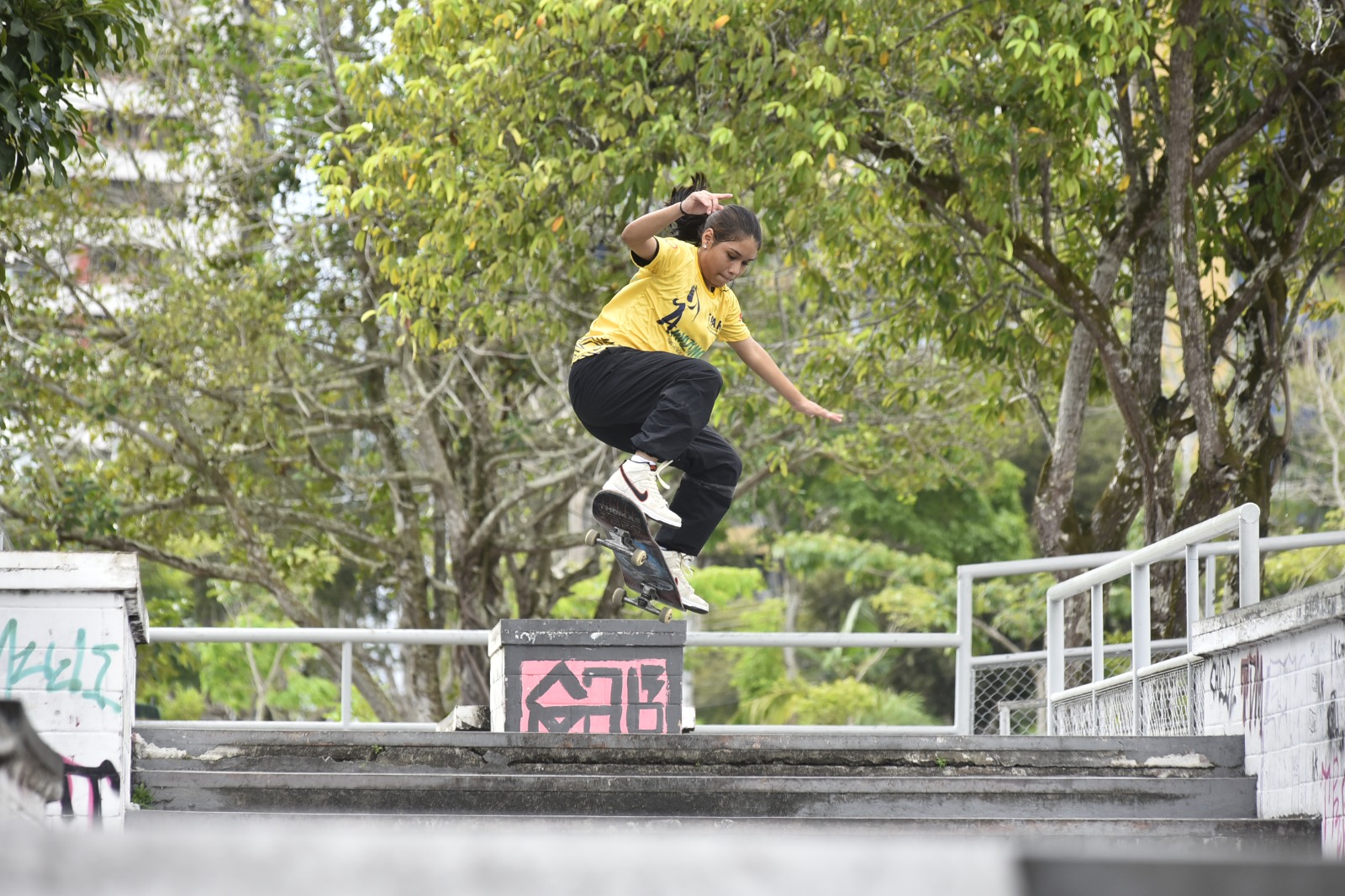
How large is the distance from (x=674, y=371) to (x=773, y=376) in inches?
27.1

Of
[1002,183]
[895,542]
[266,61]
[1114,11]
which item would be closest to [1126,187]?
[1002,183]

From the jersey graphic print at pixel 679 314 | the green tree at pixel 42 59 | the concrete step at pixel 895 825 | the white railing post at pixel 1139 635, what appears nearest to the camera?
the concrete step at pixel 895 825

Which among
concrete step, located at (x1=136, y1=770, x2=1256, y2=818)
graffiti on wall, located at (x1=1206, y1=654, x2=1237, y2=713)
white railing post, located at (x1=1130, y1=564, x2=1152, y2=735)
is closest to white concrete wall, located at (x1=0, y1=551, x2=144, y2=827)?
concrete step, located at (x1=136, y1=770, x2=1256, y2=818)

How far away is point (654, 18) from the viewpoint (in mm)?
9172

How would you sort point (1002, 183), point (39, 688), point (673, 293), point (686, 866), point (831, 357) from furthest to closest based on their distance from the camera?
1. point (831, 357)
2. point (1002, 183)
3. point (673, 293)
4. point (39, 688)
5. point (686, 866)

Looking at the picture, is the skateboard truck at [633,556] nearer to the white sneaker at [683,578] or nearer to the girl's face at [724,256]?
the white sneaker at [683,578]

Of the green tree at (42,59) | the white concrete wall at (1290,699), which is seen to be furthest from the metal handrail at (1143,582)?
the green tree at (42,59)

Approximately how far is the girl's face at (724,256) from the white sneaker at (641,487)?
0.88 meters

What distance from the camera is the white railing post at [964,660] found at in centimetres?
880

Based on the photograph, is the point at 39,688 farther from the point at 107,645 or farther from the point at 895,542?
the point at 895,542

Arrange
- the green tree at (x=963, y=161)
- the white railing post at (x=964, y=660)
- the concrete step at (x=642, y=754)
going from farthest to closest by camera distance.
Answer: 1. the green tree at (x=963, y=161)
2. the white railing post at (x=964, y=660)
3. the concrete step at (x=642, y=754)

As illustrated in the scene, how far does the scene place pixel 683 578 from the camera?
6359 millimetres

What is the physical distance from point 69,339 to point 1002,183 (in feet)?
28.8

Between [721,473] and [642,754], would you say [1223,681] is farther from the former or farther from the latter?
[642,754]
